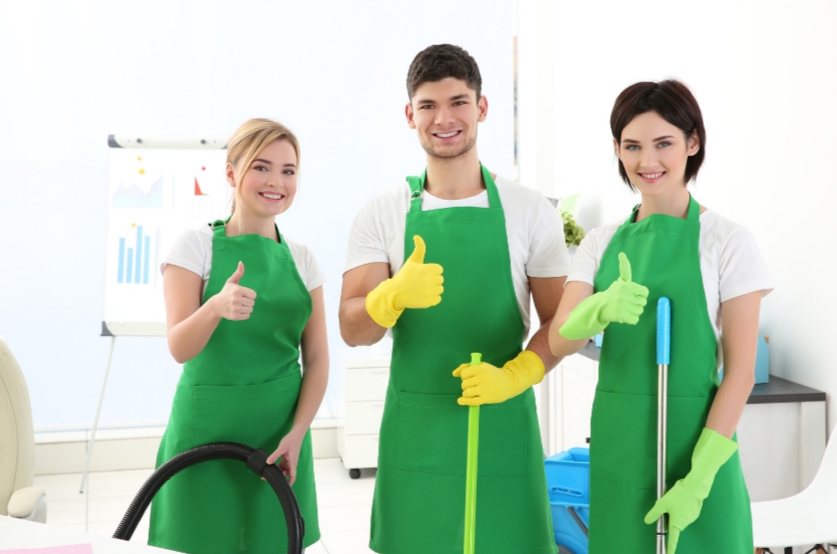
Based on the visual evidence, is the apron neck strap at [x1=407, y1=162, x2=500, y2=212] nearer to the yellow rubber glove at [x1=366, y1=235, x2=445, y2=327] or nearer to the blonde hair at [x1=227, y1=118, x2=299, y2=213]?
the yellow rubber glove at [x1=366, y1=235, x2=445, y2=327]

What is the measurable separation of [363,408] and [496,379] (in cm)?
274

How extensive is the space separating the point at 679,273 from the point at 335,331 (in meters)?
3.54

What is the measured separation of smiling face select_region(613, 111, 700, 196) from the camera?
4.57ft

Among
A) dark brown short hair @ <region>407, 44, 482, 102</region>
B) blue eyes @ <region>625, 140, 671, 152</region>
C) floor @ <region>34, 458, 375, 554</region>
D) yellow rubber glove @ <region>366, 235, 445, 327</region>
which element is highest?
dark brown short hair @ <region>407, 44, 482, 102</region>

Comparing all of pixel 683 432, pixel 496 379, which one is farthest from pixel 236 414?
pixel 683 432

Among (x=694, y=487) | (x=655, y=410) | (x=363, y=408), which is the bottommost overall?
(x=363, y=408)

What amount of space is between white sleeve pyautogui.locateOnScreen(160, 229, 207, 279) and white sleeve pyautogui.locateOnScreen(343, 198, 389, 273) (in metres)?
0.37

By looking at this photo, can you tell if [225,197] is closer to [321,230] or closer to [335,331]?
[321,230]

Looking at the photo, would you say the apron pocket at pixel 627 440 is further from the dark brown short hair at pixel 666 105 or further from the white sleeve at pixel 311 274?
the white sleeve at pixel 311 274

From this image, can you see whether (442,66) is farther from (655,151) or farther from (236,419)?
(236,419)

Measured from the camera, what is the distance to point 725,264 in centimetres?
134

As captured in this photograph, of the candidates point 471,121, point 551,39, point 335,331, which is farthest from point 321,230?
point 471,121

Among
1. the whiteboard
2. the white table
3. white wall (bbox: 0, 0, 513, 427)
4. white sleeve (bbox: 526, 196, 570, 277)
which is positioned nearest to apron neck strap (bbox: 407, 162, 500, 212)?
white sleeve (bbox: 526, 196, 570, 277)

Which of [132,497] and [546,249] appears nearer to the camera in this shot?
[546,249]
